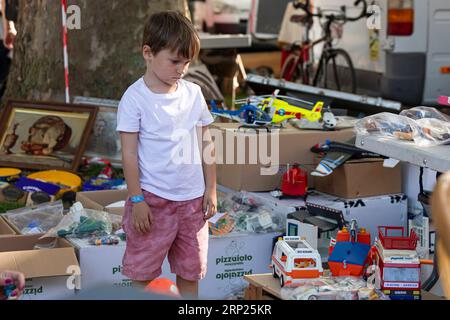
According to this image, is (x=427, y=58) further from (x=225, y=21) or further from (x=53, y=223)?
(x=225, y=21)

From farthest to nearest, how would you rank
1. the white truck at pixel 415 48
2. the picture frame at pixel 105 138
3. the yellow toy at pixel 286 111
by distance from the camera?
1. the white truck at pixel 415 48
2. the picture frame at pixel 105 138
3. the yellow toy at pixel 286 111

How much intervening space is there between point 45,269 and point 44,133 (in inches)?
111

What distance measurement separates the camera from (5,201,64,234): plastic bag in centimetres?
491

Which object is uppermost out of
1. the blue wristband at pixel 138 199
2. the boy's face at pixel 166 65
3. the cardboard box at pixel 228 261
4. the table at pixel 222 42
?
the boy's face at pixel 166 65

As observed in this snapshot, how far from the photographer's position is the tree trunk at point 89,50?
288 inches

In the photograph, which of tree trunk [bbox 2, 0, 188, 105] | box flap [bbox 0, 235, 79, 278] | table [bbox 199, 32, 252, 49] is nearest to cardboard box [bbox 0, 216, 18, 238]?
box flap [bbox 0, 235, 79, 278]

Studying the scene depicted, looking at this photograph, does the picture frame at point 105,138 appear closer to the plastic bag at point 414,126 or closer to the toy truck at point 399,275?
the plastic bag at point 414,126

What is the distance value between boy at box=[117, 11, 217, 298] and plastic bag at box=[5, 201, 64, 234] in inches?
52.2

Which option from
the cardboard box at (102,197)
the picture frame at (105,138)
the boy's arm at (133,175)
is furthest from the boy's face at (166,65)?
the picture frame at (105,138)

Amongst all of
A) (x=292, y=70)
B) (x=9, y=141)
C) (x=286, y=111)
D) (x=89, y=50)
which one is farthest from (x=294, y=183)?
(x=292, y=70)

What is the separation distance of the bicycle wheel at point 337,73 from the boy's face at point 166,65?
232 inches

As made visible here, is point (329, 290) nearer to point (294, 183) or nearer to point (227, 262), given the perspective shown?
point (227, 262)

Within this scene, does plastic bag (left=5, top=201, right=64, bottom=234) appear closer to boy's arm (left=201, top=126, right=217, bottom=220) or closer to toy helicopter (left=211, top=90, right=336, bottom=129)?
toy helicopter (left=211, top=90, right=336, bottom=129)
